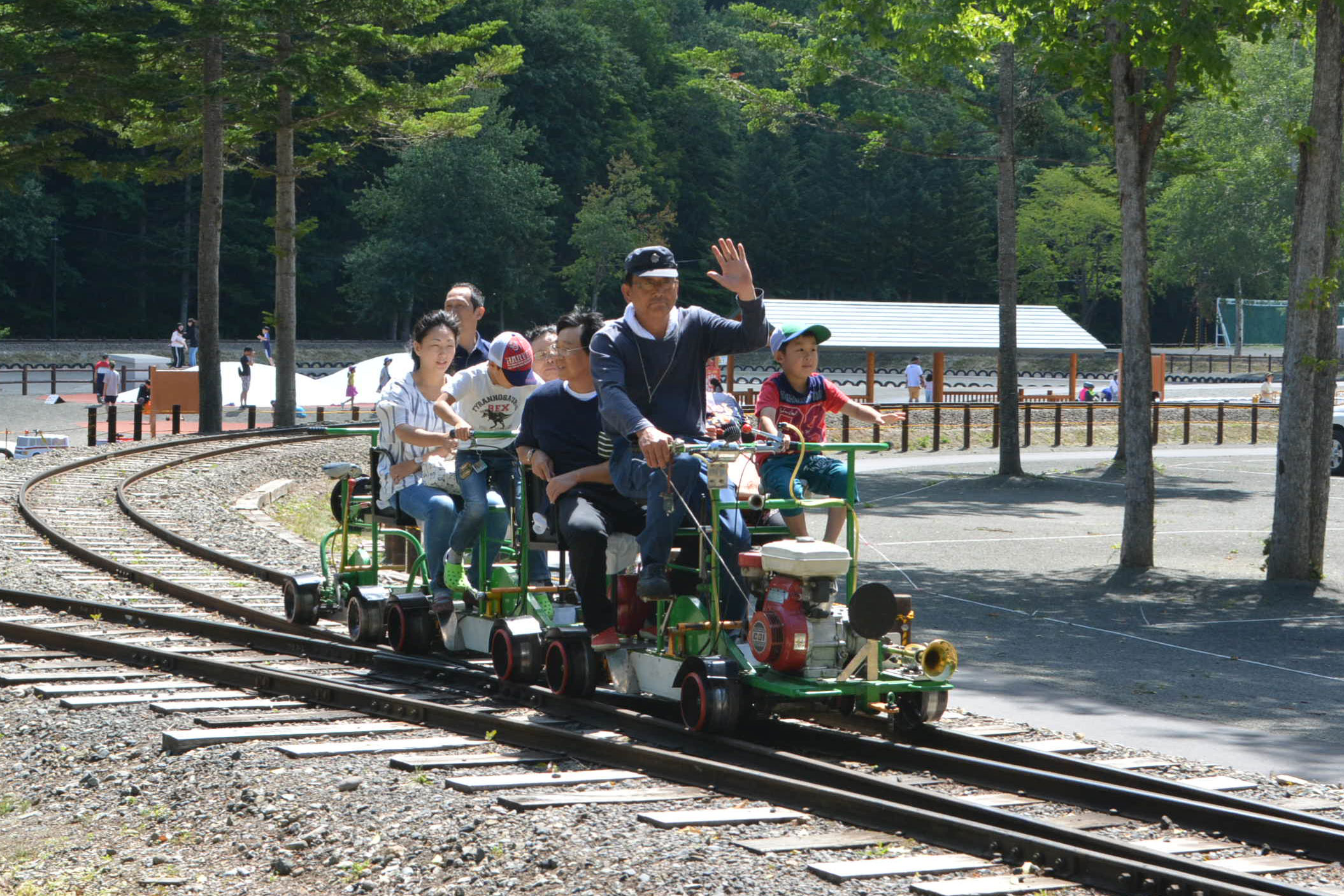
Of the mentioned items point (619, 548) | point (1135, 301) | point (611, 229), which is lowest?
point (619, 548)

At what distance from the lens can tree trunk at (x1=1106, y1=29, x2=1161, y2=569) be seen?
15938mm

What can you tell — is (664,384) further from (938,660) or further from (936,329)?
(936,329)

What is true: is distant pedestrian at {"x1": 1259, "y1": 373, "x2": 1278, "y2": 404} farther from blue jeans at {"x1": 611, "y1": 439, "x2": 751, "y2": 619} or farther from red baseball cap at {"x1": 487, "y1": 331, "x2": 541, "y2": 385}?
blue jeans at {"x1": 611, "y1": 439, "x2": 751, "y2": 619}

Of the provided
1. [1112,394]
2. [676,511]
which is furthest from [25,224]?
[676,511]

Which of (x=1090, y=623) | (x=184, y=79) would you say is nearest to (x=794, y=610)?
(x=1090, y=623)

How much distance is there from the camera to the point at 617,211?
261 feet

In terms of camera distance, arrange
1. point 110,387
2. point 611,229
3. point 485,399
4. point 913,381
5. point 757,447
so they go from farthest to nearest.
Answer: point 611,229, point 913,381, point 110,387, point 485,399, point 757,447

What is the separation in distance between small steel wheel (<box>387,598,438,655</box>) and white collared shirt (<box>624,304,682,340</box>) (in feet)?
9.53

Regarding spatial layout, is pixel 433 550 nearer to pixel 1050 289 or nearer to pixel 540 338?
pixel 540 338

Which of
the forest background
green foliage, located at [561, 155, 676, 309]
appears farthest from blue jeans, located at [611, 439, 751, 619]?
green foliage, located at [561, 155, 676, 309]

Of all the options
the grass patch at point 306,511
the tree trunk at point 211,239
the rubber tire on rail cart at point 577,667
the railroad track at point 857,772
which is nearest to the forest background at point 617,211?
the tree trunk at point 211,239

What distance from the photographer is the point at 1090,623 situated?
12867 millimetres

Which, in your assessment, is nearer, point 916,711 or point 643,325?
point 916,711

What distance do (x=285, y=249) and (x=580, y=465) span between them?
30.1 m
